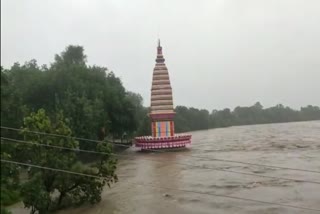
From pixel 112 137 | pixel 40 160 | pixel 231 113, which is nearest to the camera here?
pixel 40 160

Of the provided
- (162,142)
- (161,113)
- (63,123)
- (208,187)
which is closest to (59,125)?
(63,123)

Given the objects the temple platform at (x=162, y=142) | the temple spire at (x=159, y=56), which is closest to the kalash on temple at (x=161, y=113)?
the temple platform at (x=162, y=142)

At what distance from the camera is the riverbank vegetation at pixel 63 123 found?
38.7 ft

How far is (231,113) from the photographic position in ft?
309

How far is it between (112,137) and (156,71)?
9258 millimetres

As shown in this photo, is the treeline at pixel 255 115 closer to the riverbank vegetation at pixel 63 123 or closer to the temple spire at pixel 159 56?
the riverbank vegetation at pixel 63 123

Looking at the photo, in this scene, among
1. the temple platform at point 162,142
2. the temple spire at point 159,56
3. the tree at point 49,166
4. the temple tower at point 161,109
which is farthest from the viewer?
the temple spire at point 159,56

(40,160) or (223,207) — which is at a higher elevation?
(40,160)

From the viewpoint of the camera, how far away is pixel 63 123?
1417cm

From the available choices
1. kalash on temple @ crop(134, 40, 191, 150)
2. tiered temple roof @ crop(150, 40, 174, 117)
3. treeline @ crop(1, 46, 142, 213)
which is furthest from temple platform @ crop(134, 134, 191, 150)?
treeline @ crop(1, 46, 142, 213)

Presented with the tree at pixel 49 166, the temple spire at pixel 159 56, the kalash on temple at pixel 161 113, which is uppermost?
the temple spire at pixel 159 56

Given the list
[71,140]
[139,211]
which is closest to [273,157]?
[139,211]

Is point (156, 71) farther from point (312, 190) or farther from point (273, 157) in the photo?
point (312, 190)

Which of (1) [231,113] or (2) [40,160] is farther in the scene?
(1) [231,113]
